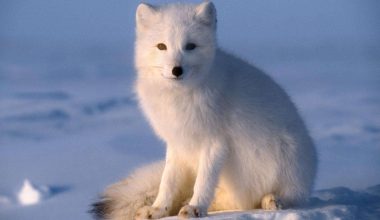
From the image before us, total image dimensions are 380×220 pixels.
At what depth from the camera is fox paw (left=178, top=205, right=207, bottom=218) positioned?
4.67m

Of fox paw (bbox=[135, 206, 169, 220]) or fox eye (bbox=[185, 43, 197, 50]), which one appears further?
fox paw (bbox=[135, 206, 169, 220])

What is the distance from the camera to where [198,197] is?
476 centimetres

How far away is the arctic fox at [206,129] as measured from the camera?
462 cm

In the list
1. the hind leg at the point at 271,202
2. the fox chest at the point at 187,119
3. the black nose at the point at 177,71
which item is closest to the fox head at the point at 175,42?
the black nose at the point at 177,71

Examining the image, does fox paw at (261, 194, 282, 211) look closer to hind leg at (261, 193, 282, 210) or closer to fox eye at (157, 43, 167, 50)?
hind leg at (261, 193, 282, 210)

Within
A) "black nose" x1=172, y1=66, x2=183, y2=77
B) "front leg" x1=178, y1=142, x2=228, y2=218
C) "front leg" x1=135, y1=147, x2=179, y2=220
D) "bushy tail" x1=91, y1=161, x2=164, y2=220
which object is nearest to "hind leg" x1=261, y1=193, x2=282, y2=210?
"front leg" x1=178, y1=142, x2=228, y2=218

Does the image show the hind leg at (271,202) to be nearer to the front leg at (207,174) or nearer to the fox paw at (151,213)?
the front leg at (207,174)

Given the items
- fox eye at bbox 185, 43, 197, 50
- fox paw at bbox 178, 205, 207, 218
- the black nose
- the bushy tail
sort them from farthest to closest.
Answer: the bushy tail < fox paw at bbox 178, 205, 207, 218 < fox eye at bbox 185, 43, 197, 50 < the black nose

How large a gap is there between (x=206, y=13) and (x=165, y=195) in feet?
4.49

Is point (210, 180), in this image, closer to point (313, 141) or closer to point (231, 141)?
point (231, 141)

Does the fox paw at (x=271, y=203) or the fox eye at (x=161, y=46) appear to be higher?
the fox eye at (x=161, y=46)

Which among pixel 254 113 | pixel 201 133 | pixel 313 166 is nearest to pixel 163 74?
pixel 201 133

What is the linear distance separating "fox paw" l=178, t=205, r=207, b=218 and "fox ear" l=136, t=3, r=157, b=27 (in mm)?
1332

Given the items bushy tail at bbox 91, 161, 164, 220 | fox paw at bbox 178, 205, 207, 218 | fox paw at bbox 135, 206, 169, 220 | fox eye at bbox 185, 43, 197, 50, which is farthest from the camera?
bushy tail at bbox 91, 161, 164, 220
